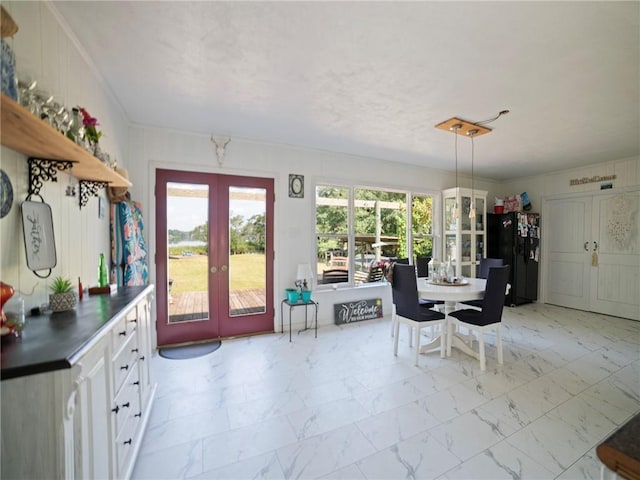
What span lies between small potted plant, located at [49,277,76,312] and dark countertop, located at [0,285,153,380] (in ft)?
0.13

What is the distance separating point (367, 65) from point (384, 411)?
8.60 ft

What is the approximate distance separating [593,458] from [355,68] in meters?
3.01

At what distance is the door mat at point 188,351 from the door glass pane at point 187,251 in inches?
12.9

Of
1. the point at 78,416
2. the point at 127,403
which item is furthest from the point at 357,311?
the point at 78,416

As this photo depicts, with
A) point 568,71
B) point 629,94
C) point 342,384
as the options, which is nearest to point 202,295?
point 342,384

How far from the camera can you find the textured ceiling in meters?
1.63

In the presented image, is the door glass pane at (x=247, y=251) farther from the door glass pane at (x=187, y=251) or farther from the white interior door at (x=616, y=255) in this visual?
the white interior door at (x=616, y=255)

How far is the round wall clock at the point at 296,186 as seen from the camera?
158 inches

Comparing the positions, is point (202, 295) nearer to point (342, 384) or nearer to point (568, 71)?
point (342, 384)

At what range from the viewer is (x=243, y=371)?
111 inches

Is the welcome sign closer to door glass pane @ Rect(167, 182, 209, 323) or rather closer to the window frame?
the window frame

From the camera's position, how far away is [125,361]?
1546 millimetres

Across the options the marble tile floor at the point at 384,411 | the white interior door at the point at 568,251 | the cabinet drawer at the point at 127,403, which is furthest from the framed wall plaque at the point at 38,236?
the white interior door at the point at 568,251

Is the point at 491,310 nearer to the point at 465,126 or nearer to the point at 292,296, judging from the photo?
the point at 465,126
